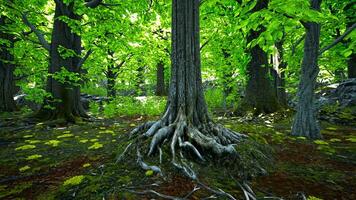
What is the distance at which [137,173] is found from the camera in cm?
321

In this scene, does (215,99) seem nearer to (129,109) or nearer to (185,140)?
(129,109)

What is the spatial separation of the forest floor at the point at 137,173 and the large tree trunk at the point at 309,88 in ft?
1.53

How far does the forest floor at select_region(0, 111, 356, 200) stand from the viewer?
9.11 ft

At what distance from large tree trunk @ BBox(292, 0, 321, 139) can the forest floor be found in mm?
467

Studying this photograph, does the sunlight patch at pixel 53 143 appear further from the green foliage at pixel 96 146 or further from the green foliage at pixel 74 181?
the green foliage at pixel 74 181

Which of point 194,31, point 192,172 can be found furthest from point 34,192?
point 194,31

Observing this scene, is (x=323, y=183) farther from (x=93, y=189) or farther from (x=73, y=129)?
(x=73, y=129)

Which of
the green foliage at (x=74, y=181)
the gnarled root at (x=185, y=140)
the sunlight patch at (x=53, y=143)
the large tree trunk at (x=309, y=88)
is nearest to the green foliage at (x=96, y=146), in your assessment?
the sunlight patch at (x=53, y=143)

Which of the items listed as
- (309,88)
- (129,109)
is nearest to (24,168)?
(309,88)

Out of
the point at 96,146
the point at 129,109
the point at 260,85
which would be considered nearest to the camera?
the point at 96,146

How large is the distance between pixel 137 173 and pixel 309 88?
5.25m

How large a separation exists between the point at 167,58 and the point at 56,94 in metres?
8.15

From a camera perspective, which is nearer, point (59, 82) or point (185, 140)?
point (185, 140)

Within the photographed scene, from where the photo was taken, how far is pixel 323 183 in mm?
3162
